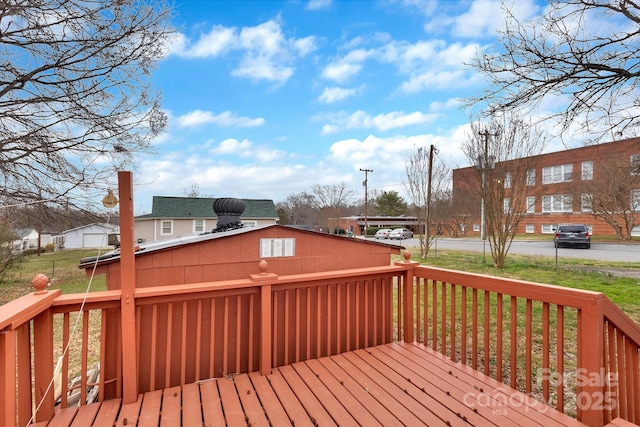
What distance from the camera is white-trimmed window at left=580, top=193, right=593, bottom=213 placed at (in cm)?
1776

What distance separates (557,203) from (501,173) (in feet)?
54.6

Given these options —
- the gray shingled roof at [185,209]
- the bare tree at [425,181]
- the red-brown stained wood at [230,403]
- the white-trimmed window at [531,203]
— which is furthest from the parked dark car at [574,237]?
the gray shingled roof at [185,209]

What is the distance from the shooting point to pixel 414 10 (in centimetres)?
532

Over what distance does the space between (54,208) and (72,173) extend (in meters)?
0.87

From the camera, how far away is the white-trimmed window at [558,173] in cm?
2038

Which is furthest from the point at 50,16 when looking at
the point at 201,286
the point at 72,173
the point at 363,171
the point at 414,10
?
the point at 363,171

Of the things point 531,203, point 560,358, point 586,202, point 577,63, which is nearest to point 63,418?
point 560,358

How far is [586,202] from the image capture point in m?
18.2

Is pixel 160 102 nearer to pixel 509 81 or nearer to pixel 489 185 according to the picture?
pixel 509 81

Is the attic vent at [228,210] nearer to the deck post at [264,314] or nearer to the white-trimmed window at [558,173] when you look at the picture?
the deck post at [264,314]

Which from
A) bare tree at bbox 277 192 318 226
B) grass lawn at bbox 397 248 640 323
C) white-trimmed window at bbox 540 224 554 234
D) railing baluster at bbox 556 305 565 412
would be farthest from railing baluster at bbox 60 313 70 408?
bare tree at bbox 277 192 318 226

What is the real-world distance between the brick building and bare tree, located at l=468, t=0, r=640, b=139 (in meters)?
7.19

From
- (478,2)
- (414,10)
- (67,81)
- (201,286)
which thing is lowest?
(201,286)

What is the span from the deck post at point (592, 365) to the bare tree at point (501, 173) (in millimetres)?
8198
